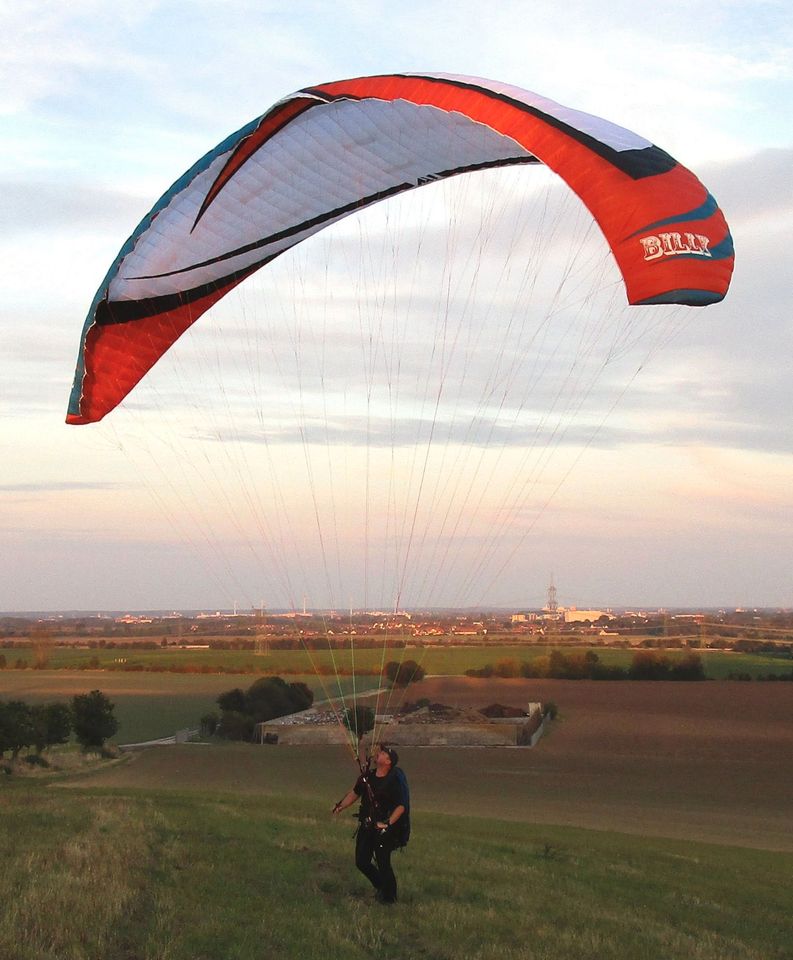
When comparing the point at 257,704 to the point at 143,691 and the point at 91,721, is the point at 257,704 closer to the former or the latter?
the point at 91,721

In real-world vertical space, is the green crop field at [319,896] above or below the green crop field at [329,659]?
above

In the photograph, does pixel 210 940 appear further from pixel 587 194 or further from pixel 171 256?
pixel 171 256

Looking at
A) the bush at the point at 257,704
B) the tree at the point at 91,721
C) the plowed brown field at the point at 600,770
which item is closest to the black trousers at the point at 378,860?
the plowed brown field at the point at 600,770

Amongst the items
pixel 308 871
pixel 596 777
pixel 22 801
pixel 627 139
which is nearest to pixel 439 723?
pixel 596 777

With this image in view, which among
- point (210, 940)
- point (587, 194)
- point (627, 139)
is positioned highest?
point (627, 139)

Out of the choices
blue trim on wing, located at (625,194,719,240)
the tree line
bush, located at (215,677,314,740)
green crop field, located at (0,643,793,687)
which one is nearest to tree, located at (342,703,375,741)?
blue trim on wing, located at (625,194,719,240)

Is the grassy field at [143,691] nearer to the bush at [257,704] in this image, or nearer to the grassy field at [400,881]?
the bush at [257,704]
